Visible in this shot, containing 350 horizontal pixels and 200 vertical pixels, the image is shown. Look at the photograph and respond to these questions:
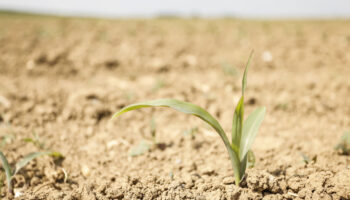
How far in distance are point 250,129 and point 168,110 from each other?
114 cm

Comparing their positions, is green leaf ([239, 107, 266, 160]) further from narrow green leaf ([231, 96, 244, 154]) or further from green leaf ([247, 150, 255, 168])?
green leaf ([247, 150, 255, 168])

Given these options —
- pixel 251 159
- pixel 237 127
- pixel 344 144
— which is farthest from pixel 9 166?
pixel 344 144

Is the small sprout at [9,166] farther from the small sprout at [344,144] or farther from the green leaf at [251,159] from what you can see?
the small sprout at [344,144]

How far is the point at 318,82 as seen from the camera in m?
2.75

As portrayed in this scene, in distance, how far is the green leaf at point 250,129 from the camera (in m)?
1.23

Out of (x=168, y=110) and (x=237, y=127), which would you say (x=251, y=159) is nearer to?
(x=237, y=127)

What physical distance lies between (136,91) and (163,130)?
2.27 feet

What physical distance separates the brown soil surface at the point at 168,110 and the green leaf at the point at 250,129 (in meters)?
0.15

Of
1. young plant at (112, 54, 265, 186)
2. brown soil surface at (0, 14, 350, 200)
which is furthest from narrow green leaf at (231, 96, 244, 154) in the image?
brown soil surface at (0, 14, 350, 200)

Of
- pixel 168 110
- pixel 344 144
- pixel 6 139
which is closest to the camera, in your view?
pixel 344 144

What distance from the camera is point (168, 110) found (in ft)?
7.57

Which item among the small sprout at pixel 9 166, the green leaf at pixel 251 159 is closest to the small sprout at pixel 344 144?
the green leaf at pixel 251 159

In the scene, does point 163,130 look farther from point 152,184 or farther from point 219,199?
point 219,199

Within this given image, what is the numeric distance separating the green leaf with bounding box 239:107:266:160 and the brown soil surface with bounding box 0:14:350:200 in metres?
0.15
